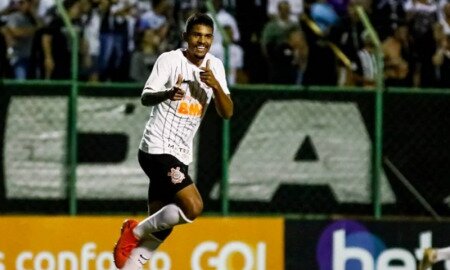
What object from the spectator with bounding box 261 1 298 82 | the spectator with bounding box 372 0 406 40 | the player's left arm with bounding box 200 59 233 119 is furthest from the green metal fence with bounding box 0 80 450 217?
the player's left arm with bounding box 200 59 233 119

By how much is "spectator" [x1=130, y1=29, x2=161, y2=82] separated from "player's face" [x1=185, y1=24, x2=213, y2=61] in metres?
3.35

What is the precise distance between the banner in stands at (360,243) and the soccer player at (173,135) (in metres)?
2.66

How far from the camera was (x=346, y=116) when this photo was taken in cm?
1254

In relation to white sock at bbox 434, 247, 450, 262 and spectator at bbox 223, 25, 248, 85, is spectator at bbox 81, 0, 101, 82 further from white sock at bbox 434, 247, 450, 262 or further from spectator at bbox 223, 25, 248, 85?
white sock at bbox 434, 247, 450, 262

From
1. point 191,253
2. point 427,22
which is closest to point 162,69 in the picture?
point 191,253

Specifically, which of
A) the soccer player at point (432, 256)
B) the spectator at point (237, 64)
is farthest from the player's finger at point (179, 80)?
the spectator at point (237, 64)

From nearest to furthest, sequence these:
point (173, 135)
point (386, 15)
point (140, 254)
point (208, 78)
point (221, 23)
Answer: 1. point (208, 78)
2. point (173, 135)
3. point (140, 254)
4. point (221, 23)
5. point (386, 15)

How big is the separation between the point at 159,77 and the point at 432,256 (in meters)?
3.35

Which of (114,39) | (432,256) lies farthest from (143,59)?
(432,256)

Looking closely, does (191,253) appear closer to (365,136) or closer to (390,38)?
(365,136)

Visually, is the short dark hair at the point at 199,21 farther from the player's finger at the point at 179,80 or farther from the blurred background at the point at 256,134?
the blurred background at the point at 256,134

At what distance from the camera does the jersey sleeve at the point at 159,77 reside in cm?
911

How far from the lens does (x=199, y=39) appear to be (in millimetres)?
9164

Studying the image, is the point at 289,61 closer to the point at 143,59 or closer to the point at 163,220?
the point at 143,59
